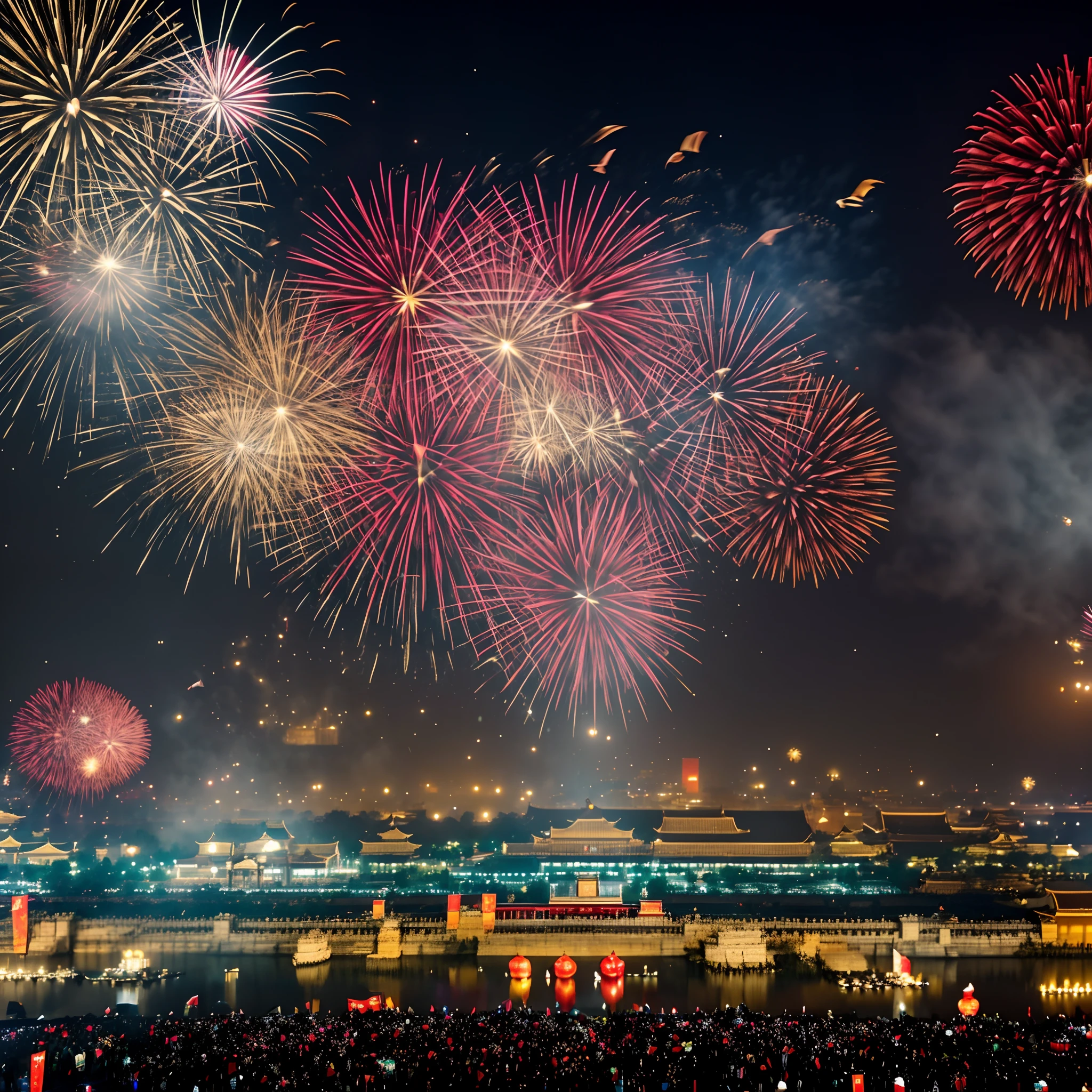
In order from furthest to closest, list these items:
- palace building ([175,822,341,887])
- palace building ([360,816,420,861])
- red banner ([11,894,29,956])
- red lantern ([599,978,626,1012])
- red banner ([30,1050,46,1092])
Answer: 1. palace building ([360,816,420,861])
2. palace building ([175,822,341,887])
3. red banner ([11,894,29,956])
4. red lantern ([599,978,626,1012])
5. red banner ([30,1050,46,1092])

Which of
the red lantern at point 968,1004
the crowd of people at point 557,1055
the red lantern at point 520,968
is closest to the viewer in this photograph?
the crowd of people at point 557,1055

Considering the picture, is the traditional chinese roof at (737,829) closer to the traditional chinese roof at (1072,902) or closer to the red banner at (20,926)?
the traditional chinese roof at (1072,902)

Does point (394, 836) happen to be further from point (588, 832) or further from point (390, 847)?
point (588, 832)

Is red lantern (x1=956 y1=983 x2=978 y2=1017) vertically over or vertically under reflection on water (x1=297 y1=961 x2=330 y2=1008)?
A: under

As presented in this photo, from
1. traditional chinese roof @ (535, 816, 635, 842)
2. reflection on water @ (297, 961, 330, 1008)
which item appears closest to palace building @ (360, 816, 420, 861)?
traditional chinese roof @ (535, 816, 635, 842)

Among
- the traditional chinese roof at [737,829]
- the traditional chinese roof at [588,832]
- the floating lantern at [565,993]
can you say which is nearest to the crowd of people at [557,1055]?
the floating lantern at [565,993]

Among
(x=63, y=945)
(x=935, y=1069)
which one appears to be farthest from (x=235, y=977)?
(x=935, y=1069)

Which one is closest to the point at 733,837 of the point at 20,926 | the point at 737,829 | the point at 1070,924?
the point at 737,829

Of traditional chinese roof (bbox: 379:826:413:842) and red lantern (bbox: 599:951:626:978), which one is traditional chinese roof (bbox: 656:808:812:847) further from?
red lantern (bbox: 599:951:626:978)
